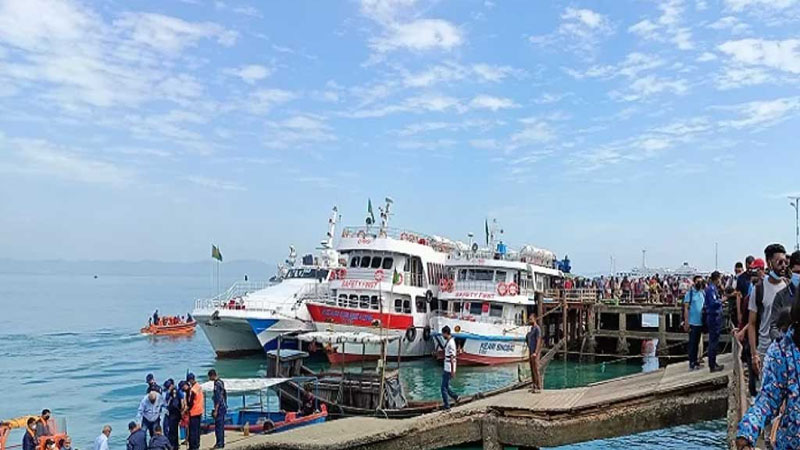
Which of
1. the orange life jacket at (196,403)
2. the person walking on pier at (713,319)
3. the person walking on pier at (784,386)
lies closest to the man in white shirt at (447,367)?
the orange life jacket at (196,403)

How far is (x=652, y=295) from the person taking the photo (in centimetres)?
3841

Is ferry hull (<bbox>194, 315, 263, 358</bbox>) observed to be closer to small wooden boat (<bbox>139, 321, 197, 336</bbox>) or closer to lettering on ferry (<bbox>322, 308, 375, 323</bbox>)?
lettering on ferry (<bbox>322, 308, 375, 323</bbox>)

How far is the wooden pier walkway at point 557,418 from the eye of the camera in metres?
9.50

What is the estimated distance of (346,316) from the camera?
1328 inches

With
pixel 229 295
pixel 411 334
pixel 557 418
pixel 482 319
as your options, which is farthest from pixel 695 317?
pixel 229 295

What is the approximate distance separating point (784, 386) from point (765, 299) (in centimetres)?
419

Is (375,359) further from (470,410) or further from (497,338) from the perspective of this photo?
(470,410)

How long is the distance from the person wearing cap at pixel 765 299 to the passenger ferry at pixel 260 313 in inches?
966

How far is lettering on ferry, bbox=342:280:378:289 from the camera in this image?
34.8 metres

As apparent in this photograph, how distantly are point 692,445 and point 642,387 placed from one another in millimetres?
9141

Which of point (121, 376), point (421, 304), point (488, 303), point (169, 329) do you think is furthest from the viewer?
point (169, 329)

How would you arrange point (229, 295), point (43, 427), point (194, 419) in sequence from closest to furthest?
point (194, 419) < point (43, 427) < point (229, 295)

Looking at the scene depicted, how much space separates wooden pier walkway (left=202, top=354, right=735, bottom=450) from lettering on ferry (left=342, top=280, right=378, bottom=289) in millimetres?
22445

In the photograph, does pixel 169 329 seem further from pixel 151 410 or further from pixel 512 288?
pixel 151 410
